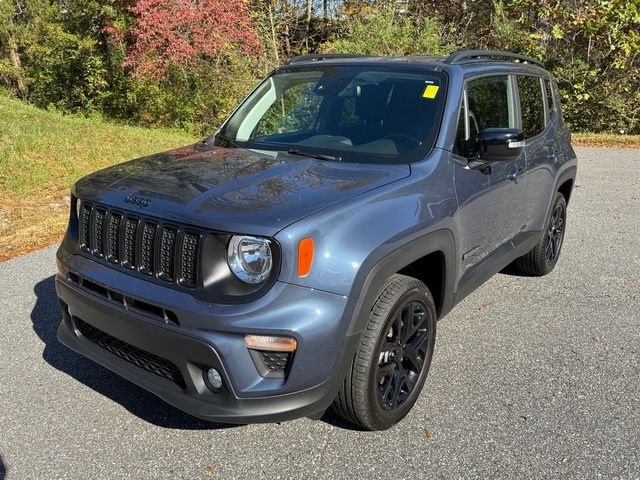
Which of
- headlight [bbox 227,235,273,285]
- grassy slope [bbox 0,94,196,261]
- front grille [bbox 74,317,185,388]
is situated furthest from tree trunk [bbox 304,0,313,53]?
headlight [bbox 227,235,273,285]

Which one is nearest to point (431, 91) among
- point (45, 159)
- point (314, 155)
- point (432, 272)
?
point (314, 155)

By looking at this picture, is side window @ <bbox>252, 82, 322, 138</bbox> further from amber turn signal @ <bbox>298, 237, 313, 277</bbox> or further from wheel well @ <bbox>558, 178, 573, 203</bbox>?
wheel well @ <bbox>558, 178, 573, 203</bbox>

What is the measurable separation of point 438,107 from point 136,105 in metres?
13.1

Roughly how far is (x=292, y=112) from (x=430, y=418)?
2148 millimetres

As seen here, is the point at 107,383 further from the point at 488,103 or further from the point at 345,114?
the point at 488,103

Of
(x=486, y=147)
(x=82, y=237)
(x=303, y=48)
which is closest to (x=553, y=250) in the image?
(x=486, y=147)

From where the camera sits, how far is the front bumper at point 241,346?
2.44 metres

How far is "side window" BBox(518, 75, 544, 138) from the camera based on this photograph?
4465 millimetres

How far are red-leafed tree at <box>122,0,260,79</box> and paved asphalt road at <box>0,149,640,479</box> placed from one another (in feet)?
30.6

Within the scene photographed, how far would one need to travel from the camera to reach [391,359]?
3.02 meters

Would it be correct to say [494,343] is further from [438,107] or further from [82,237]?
[82,237]

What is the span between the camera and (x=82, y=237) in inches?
123

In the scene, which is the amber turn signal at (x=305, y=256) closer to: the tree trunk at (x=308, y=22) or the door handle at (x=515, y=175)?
the door handle at (x=515, y=175)

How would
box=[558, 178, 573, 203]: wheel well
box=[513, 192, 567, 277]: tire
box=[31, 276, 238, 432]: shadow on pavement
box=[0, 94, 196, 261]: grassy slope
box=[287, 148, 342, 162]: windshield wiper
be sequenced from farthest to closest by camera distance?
box=[0, 94, 196, 261]: grassy slope
box=[558, 178, 573, 203]: wheel well
box=[513, 192, 567, 277]: tire
box=[287, 148, 342, 162]: windshield wiper
box=[31, 276, 238, 432]: shadow on pavement
